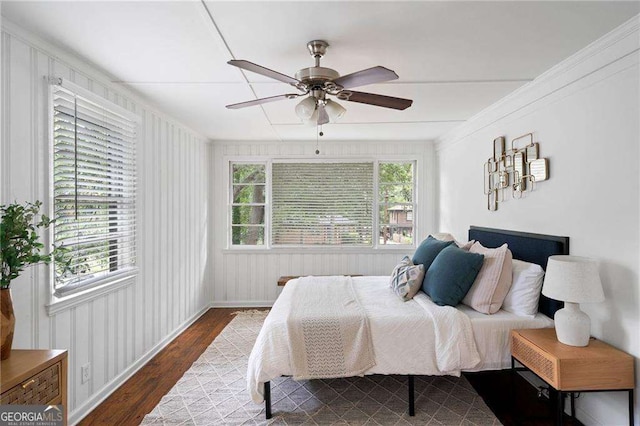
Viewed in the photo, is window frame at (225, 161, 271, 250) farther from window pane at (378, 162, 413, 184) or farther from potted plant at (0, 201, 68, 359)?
potted plant at (0, 201, 68, 359)

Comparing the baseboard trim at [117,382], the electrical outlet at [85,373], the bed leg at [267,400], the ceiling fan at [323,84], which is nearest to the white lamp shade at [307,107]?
the ceiling fan at [323,84]

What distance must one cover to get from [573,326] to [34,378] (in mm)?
2832

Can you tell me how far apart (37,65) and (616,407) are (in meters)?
4.07

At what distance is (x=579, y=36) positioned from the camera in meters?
1.99

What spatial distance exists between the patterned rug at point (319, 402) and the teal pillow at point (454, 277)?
74cm

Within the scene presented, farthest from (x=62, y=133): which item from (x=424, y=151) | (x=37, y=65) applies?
(x=424, y=151)

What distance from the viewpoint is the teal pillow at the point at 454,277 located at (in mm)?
2604

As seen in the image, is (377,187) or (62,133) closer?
(62,133)

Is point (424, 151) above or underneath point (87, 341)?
above

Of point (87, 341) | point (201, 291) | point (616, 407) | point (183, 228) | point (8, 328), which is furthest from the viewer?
point (201, 291)

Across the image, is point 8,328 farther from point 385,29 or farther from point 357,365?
point 385,29

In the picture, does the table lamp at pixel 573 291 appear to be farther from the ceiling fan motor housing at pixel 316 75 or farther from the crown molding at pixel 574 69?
the ceiling fan motor housing at pixel 316 75

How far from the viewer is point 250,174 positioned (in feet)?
17.0

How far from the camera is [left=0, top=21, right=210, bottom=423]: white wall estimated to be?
1895 millimetres
